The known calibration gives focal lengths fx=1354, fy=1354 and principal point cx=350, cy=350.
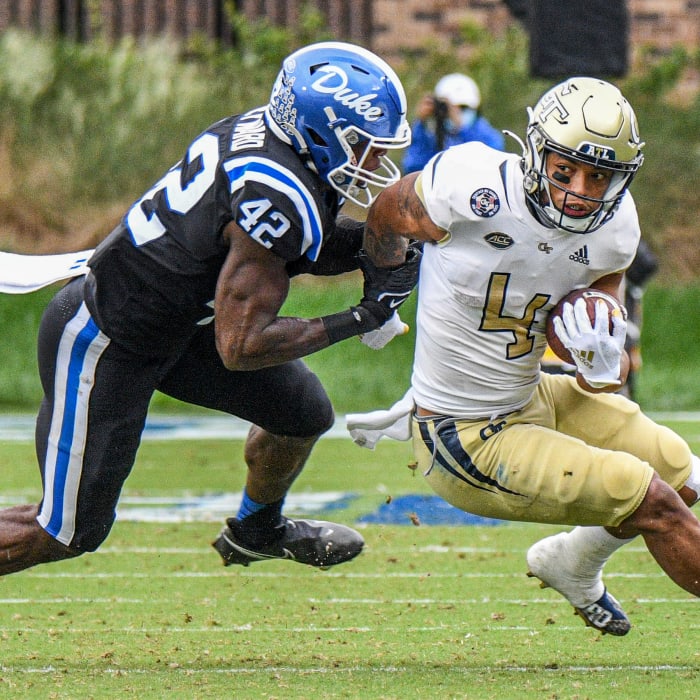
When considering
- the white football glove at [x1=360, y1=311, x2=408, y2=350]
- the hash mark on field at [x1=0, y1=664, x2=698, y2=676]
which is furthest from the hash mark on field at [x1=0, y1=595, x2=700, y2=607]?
the white football glove at [x1=360, y1=311, x2=408, y2=350]

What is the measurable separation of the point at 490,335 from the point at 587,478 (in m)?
0.50

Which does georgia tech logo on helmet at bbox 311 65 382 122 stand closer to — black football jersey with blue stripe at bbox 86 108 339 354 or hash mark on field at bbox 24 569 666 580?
black football jersey with blue stripe at bbox 86 108 339 354

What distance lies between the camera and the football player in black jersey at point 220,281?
3.62m

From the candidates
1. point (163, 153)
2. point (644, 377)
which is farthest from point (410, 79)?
point (644, 377)

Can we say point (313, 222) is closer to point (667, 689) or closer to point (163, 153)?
point (667, 689)

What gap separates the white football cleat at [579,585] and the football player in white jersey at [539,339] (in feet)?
0.25

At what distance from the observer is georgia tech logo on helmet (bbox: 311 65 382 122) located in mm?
3721

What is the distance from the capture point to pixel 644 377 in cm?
1116

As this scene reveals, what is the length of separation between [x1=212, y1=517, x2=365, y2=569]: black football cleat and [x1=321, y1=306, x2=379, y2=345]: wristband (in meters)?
0.89

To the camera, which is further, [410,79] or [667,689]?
[410,79]

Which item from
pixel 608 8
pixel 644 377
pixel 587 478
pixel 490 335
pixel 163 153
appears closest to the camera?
pixel 587 478

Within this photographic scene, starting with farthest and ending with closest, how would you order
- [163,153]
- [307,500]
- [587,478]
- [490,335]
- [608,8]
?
[163,153] < [608,8] < [307,500] < [490,335] < [587,478]

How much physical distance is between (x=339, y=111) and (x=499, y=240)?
565 mm

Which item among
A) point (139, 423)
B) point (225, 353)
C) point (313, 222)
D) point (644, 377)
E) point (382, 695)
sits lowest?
point (644, 377)
